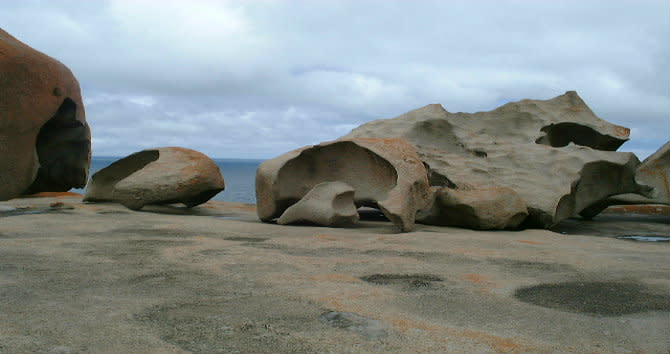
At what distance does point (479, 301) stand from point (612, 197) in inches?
198

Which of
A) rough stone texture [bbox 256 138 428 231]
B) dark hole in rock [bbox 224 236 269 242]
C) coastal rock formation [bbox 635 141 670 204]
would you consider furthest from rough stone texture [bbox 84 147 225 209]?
coastal rock formation [bbox 635 141 670 204]

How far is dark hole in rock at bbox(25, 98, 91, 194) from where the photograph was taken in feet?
17.4

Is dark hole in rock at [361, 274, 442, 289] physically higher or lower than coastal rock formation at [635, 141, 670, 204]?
lower

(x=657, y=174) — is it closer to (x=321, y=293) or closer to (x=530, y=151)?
(x=530, y=151)

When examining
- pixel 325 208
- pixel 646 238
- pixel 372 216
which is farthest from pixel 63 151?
pixel 646 238

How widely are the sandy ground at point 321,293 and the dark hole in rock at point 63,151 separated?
1541mm

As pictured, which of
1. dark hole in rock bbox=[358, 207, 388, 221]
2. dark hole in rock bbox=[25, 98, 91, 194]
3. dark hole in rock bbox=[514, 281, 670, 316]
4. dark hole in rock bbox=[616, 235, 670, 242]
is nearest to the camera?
dark hole in rock bbox=[514, 281, 670, 316]

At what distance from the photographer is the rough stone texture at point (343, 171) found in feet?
16.8

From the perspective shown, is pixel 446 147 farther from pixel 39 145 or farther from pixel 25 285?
pixel 25 285

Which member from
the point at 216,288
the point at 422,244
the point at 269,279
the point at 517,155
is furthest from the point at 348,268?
the point at 517,155

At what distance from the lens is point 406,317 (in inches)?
78.1

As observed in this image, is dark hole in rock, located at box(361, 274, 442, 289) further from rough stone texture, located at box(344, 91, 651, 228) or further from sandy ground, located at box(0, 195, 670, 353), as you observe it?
rough stone texture, located at box(344, 91, 651, 228)

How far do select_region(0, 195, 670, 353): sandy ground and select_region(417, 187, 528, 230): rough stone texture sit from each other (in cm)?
78

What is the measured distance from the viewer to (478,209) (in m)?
4.94
